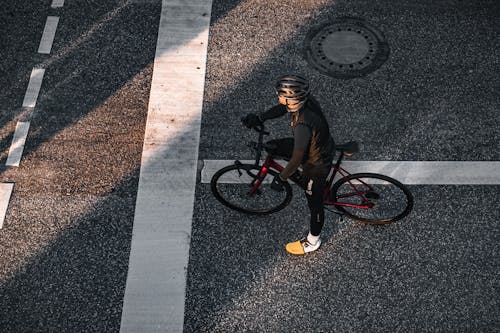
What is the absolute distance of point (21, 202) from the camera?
241 inches

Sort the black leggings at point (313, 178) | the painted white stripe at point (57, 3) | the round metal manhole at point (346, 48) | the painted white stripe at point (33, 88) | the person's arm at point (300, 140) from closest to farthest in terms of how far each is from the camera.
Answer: the person's arm at point (300, 140) → the black leggings at point (313, 178) → the painted white stripe at point (33, 88) → the round metal manhole at point (346, 48) → the painted white stripe at point (57, 3)

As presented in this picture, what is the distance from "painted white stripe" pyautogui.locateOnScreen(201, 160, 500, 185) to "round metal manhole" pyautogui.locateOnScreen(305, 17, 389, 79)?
1.38 m

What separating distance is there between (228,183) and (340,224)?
134cm

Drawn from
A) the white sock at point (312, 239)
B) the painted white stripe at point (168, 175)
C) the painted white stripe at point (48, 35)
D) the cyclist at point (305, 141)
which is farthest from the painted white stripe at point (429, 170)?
the painted white stripe at point (48, 35)

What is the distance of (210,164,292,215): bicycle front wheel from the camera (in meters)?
5.94

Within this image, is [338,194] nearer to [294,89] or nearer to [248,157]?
[248,157]

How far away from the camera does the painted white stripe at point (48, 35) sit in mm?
7270

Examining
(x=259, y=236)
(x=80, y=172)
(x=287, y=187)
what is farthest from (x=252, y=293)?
(x=80, y=172)

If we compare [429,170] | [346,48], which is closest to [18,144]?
[346,48]

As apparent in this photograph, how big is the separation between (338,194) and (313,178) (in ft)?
3.35

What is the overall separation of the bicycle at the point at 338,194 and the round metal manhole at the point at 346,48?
158cm

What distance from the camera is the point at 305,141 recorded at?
15.0ft

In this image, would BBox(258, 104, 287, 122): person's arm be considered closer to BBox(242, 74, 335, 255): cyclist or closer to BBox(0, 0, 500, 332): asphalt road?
BBox(242, 74, 335, 255): cyclist

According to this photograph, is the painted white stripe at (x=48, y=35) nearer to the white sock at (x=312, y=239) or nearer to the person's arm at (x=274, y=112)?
the person's arm at (x=274, y=112)
